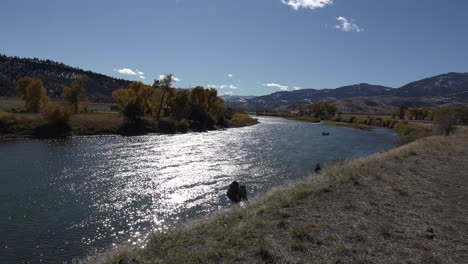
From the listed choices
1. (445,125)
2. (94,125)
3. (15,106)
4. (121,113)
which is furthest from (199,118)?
(445,125)

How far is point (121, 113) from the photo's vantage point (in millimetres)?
76188

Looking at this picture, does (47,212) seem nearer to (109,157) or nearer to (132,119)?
(109,157)

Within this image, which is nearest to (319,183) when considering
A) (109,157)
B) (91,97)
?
(109,157)

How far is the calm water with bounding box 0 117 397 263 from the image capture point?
49.1 ft

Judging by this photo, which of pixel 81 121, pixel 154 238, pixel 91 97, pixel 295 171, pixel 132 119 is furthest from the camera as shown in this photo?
pixel 91 97

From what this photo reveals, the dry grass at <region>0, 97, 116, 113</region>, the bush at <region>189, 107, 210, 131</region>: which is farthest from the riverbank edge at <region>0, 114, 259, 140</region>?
the dry grass at <region>0, 97, 116, 113</region>

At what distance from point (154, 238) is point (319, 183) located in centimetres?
1167

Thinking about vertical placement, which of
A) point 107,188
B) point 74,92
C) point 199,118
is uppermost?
point 74,92

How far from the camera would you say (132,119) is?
232 ft

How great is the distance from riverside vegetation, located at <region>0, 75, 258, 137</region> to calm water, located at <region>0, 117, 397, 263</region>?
473 inches

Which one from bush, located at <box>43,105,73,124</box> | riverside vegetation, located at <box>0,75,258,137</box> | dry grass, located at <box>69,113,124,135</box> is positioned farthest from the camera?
dry grass, located at <box>69,113,124,135</box>

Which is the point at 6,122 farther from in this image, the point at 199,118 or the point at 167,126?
the point at 199,118

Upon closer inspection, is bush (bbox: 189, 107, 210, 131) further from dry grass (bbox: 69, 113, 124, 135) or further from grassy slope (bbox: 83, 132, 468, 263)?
grassy slope (bbox: 83, 132, 468, 263)

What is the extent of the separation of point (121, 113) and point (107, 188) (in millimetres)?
56506
